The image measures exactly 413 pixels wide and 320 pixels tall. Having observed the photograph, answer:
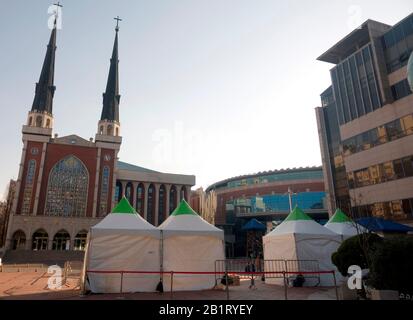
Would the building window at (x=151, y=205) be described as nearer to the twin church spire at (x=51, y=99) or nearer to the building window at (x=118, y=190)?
the building window at (x=118, y=190)

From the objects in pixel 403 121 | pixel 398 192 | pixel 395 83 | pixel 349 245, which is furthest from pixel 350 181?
pixel 349 245

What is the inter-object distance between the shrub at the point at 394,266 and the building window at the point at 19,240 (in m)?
55.0

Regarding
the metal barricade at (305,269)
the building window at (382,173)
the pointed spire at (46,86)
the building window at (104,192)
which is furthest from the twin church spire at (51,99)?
the metal barricade at (305,269)

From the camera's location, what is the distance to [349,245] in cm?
1193

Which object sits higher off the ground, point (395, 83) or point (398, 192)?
point (395, 83)

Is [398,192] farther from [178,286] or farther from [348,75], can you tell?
[178,286]

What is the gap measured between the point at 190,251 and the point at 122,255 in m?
2.98

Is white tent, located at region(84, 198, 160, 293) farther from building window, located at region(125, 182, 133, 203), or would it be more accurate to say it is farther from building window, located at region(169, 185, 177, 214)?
building window, located at region(169, 185, 177, 214)

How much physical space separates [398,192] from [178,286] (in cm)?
2235

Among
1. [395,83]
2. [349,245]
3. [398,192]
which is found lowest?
[349,245]

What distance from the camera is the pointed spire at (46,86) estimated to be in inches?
2346

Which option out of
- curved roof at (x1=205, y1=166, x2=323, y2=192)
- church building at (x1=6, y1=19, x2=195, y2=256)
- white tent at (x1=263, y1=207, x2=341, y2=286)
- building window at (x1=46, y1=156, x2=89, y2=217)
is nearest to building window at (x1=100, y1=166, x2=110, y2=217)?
church building at (x1=6, y1=19, x2=195, y2=256)

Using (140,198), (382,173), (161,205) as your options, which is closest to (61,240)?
(140,198)

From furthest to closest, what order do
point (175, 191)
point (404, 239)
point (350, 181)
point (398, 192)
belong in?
point (175, 191), point (350, 181), point (398, 192), point (404, 239)
